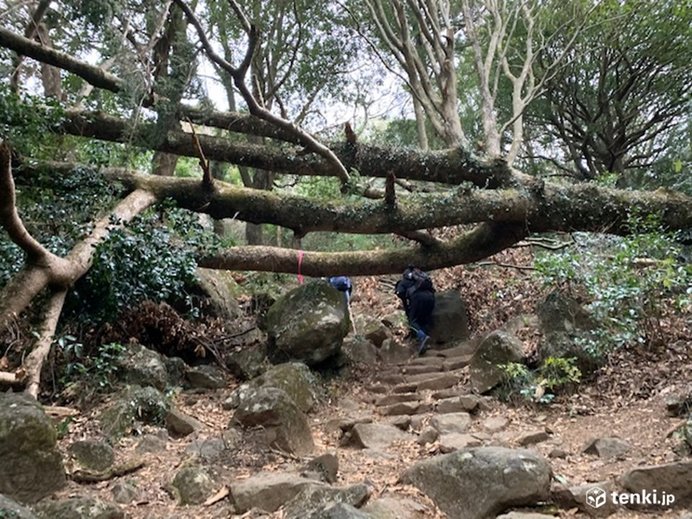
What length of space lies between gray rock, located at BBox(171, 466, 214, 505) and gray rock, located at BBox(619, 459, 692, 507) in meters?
2.97

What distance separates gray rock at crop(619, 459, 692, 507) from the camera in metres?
3.14

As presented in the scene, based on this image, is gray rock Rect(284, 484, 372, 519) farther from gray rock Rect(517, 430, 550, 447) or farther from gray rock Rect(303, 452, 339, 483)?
gray rock Rect(517, 430, 550, 447)

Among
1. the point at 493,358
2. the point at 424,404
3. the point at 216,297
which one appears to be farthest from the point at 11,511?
the point at 216,297

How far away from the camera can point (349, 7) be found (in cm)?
1225

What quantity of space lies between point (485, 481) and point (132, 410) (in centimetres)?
330

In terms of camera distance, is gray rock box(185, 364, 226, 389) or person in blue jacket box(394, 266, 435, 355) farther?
person in blue jacket box(394, 266, 435, 355)

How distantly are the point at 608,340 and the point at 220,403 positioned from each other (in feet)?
15.1

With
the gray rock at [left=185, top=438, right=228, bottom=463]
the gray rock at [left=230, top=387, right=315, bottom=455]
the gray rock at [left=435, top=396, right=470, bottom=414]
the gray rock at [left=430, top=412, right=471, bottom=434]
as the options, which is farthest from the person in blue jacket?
the gray rock at [left=185, top=438, right=228, bottom=463]

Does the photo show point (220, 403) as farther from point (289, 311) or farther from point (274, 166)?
point (274, 166)

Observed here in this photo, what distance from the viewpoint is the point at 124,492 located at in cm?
367

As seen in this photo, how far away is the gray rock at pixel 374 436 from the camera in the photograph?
16.4ft

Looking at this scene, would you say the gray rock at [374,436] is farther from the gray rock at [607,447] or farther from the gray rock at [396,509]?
the gray rock at [607,447]

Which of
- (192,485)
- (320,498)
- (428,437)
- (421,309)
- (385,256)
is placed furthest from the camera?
(385,256)

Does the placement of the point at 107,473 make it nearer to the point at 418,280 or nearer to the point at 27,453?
the point at 27,453
